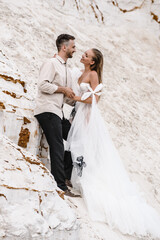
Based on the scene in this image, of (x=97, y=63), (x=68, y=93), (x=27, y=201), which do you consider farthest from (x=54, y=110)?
(x=27, y=201)

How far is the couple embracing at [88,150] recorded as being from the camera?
3105 mm

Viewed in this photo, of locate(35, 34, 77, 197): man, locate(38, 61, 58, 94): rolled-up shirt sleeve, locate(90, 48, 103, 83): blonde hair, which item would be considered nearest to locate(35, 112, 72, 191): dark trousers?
locate(35, 34, 77, 197): man

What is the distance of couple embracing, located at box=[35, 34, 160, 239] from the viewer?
3.10 m

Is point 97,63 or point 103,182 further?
point 97,63

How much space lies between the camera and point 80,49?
26.8 ft

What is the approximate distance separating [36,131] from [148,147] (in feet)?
12.2

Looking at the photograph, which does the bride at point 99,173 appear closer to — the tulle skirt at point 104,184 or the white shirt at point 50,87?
the tulle skirt at point 104,184

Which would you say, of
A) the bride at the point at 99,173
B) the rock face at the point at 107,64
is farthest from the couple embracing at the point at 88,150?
the rock face at the point at 107,64

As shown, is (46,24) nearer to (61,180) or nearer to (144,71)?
(144,71)

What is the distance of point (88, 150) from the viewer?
3496mm

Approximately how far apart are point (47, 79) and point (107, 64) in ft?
17.2

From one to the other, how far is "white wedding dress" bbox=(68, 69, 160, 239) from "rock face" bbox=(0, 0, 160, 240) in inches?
19.1

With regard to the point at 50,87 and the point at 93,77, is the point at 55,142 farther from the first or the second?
the point at 93,77

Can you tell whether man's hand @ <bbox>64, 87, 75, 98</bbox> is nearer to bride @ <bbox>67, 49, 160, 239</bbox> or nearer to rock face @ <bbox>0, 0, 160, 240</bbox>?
bride @ <bbox>67, 49, 160, 239</bbox>
